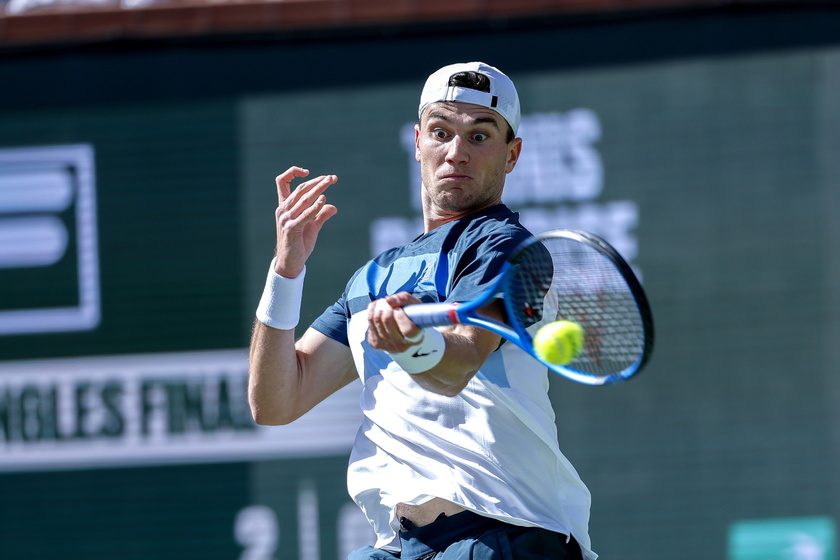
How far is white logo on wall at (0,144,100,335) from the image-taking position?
6.34 meters

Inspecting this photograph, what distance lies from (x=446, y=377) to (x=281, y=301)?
23.7 inches

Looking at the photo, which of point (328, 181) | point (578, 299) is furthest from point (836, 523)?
point (328, 181)

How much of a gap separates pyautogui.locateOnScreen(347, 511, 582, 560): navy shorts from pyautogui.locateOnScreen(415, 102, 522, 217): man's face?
78 centimetres

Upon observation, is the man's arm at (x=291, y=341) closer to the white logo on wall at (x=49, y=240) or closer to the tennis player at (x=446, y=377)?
the tennis player at (x=446, y=377)

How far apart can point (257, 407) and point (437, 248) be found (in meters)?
0.67

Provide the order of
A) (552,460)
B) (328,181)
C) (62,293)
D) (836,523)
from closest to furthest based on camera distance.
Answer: (552,460) < (328,181) < (836,523) < (62,293)

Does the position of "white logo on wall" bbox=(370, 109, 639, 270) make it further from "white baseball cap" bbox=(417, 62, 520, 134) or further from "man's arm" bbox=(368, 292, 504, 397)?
"man's arm" bbox=(368, 292, 504, 397)

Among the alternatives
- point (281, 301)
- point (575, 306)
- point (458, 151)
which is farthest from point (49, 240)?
point (575, 306)

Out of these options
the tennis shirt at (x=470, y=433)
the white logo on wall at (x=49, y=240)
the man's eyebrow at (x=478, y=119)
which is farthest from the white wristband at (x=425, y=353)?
the white logo on wall at (x=49, y=240)

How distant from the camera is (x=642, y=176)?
6.11 m

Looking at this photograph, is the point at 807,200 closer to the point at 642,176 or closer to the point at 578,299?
the point at 642,176

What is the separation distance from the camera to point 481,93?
9.09 ft

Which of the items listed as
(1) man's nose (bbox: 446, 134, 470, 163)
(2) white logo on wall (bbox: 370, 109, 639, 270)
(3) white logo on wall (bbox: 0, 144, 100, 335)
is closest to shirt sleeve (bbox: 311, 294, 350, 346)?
(1) man's nose (bbox: 446, 134, 470, 163)

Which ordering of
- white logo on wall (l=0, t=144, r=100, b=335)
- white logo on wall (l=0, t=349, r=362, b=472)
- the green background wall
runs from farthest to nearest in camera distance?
white logo on wall (l=0, t=144, r=100, b=335) < white logo on wall (l=0, t=349, r=362, b=472) < the green background wall
